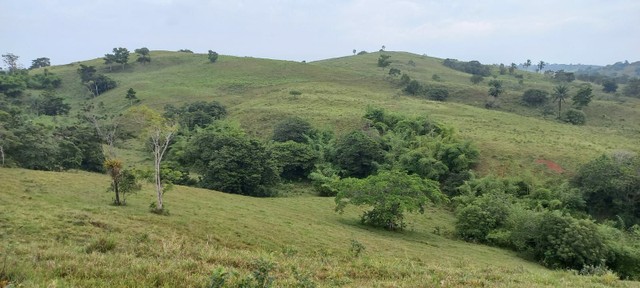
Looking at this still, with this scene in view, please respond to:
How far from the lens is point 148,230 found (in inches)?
670

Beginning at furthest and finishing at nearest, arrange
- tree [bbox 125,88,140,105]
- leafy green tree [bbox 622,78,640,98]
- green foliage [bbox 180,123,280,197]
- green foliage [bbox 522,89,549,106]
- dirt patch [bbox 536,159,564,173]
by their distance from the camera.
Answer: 1. leafy green tree [bbox 622,78,640,98]
2. tree [bbox 125,88,140,105]
3. green foliage [bbox 522,89,549,106]
4. dirt patch [bbox 536,159,564,173]
5. green foliage [bbox 180,123,280,197]

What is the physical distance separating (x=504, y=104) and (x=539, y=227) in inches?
2360

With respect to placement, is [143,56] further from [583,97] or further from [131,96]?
[583,97]

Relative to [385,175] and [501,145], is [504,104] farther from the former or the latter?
[385,175]

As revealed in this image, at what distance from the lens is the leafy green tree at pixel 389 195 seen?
1046 inches

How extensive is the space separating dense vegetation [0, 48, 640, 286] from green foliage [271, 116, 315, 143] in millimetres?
183

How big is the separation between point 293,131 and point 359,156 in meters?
11.0

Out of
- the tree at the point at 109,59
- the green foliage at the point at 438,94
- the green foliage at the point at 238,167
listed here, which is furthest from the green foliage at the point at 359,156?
the tree at the point at 109,59

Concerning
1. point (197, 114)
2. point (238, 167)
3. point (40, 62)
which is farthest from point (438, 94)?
point (40, 62)

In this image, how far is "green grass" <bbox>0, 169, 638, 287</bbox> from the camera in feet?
25.2

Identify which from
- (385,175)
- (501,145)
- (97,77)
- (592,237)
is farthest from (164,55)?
(592,237)

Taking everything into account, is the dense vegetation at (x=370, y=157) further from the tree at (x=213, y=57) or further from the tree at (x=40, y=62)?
the tree at (x=40, y=62)

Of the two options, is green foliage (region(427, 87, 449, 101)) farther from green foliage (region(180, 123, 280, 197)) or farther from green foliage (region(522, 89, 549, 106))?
green foliage (region(180, 123, 280, 197))

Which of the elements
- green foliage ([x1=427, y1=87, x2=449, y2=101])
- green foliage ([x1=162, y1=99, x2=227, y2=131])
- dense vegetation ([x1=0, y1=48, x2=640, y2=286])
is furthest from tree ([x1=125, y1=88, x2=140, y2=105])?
green foliage ([x1=427, y1=87, x2=449, y2=101])
